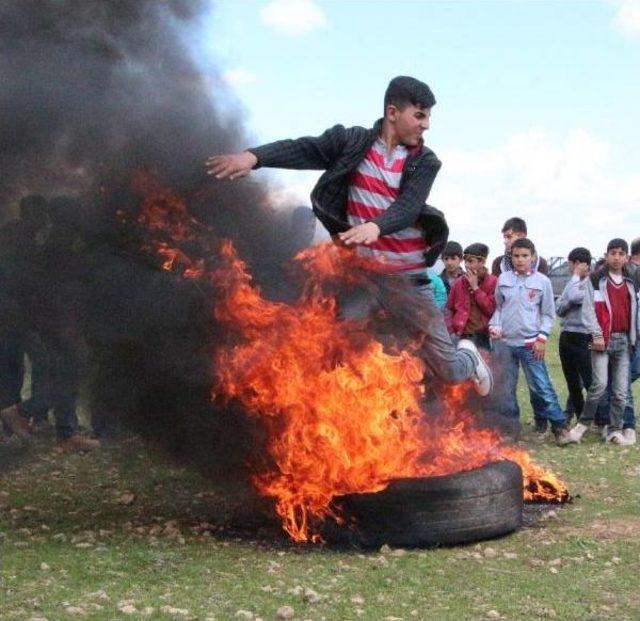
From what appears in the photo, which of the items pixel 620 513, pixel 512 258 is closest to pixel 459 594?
pixel 620 513

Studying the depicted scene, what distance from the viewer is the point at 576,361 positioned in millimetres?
12797

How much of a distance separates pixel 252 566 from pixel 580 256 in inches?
342

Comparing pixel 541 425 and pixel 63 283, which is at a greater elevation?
pixel 63 283

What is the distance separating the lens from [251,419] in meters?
6.89

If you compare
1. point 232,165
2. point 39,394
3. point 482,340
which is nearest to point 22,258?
point 232,165

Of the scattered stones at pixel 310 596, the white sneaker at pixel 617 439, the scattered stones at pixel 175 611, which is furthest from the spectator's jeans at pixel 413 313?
the white sneaker at pixel 617 439

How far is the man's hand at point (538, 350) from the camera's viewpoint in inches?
465

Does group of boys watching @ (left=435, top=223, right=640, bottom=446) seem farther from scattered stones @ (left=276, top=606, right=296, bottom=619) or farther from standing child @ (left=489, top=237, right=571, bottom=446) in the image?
scattered stones @ (left=276, top=606, right=296, bottom=619)

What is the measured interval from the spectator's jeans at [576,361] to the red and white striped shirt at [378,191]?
5.81 meters

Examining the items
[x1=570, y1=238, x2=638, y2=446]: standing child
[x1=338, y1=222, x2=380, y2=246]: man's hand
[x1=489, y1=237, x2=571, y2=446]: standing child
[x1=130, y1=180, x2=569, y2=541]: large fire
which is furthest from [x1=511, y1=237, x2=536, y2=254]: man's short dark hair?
[x1=338, y1=222, x2=380, y2=246]: man's hand

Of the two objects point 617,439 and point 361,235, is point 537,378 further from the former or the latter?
point 361,235

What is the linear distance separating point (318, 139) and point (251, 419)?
2.02 m

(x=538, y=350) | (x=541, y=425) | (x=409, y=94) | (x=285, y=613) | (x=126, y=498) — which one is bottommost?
(x=285, y=613)

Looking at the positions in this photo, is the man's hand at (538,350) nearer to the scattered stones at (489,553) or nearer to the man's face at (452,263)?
the man's face at (452,263)
